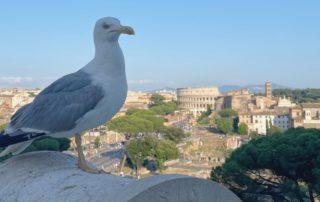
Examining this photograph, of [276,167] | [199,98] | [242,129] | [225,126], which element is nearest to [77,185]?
[276,167]

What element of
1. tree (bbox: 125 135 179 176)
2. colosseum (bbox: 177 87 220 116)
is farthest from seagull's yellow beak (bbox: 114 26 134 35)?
colosseum (bbox: 177 87 220 116)

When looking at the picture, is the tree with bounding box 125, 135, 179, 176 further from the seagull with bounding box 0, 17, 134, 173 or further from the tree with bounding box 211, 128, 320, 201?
the seagull with bounding box 0, 17, 134, 173

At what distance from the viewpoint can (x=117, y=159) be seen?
91.1 ft

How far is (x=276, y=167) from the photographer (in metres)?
9.16

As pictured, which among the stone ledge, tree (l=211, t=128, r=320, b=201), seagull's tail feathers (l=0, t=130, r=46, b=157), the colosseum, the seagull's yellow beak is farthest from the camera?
the colosseum

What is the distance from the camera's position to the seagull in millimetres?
2719

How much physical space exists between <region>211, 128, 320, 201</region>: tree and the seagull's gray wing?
6449 millimetres

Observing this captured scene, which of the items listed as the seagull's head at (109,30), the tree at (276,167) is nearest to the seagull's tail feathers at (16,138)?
the seagull's head at (109,30)

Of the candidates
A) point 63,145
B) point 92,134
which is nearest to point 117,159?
point 92,134

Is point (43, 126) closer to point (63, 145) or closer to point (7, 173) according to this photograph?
point (7, 173)

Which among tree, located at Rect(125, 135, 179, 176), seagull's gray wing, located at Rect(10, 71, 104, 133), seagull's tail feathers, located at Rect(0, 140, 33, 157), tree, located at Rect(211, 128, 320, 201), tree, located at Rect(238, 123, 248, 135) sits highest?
seagull's gray wing, located at Rect(10, 71, 104, 133)

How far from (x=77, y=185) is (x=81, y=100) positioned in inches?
23.4

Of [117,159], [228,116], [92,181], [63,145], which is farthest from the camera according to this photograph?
[228,116]

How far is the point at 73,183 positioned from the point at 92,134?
127ft
